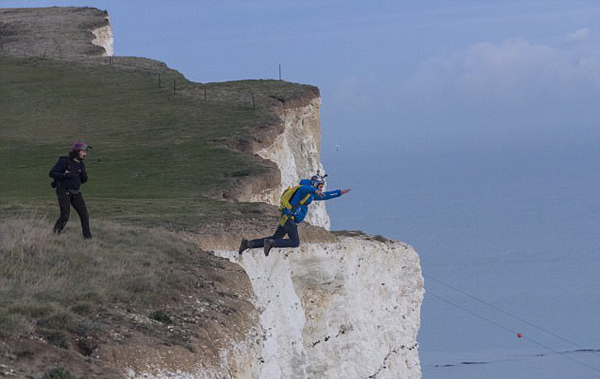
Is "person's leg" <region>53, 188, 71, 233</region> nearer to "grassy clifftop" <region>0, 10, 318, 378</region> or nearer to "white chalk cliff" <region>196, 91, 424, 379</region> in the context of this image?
"grassy clifftop" <region>0, 10, 318, 378</region>

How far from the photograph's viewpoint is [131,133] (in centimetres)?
4972

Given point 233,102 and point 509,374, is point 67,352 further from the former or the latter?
point 509,374

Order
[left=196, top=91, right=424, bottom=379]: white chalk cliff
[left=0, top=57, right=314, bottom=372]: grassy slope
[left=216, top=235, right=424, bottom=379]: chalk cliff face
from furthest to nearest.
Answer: [left=216, top=235, right=424, bottom=379]: chalk cliff face → [left=196, top=91, right=424, bottom=379]: white chalk cliff → [left=0, top=57, right=314, bottom=372]: grassy slope

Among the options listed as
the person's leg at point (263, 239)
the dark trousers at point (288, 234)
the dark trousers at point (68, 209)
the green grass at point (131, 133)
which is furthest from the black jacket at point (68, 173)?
the green grass at point (131, 133)

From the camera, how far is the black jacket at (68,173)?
2248cm

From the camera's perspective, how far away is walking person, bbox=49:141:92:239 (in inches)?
882

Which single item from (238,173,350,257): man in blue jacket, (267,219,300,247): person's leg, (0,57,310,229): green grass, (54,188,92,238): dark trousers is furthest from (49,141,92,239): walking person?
(0,57,310,229): green grass

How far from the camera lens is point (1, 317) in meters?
16.1

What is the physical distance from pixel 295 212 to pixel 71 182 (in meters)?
4.62

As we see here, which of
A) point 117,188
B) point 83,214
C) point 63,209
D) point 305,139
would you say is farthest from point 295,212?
point 305,139

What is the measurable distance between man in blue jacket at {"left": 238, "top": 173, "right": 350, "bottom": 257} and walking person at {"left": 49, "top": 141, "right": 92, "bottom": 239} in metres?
4.14

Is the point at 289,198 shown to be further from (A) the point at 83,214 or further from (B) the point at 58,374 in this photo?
(B) the point at 58,374

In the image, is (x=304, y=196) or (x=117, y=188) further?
(x=117, y=188)

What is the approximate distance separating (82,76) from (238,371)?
4786cm
